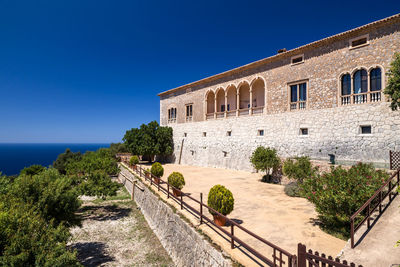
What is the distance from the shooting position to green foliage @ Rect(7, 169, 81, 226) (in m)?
7.63

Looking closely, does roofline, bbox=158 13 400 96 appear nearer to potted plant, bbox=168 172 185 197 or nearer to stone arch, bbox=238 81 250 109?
stone arch, bbox=238 81 250 109

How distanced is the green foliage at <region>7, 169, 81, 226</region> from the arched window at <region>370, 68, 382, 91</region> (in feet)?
57.7

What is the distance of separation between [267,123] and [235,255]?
45.6 ft

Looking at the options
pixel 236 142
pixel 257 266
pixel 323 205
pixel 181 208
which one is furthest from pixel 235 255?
pixel 236 142

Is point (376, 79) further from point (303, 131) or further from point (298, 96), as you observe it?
point (303, 131)

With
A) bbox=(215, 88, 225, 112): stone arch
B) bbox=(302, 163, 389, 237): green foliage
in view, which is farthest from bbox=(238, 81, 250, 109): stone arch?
bbox=(302, 163, 389, 237): green foliage

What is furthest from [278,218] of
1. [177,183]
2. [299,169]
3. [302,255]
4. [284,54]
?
[284,54]

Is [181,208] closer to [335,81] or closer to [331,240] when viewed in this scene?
[331,240]

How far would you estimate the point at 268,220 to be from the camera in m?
7.21

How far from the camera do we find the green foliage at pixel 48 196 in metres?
7.63

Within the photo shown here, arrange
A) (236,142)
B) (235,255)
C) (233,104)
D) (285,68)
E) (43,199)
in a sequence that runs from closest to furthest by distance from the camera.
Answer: (235,255) → (43,199) → (285,68) → (236,142) → (233,104)

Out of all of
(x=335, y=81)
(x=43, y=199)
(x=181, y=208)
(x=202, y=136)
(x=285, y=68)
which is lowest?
(x=181, y=208)

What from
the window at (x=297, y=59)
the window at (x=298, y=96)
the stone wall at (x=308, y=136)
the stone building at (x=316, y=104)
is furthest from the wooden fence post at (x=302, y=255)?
the window at (x=297, y=59)

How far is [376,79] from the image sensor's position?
40.6 feet
